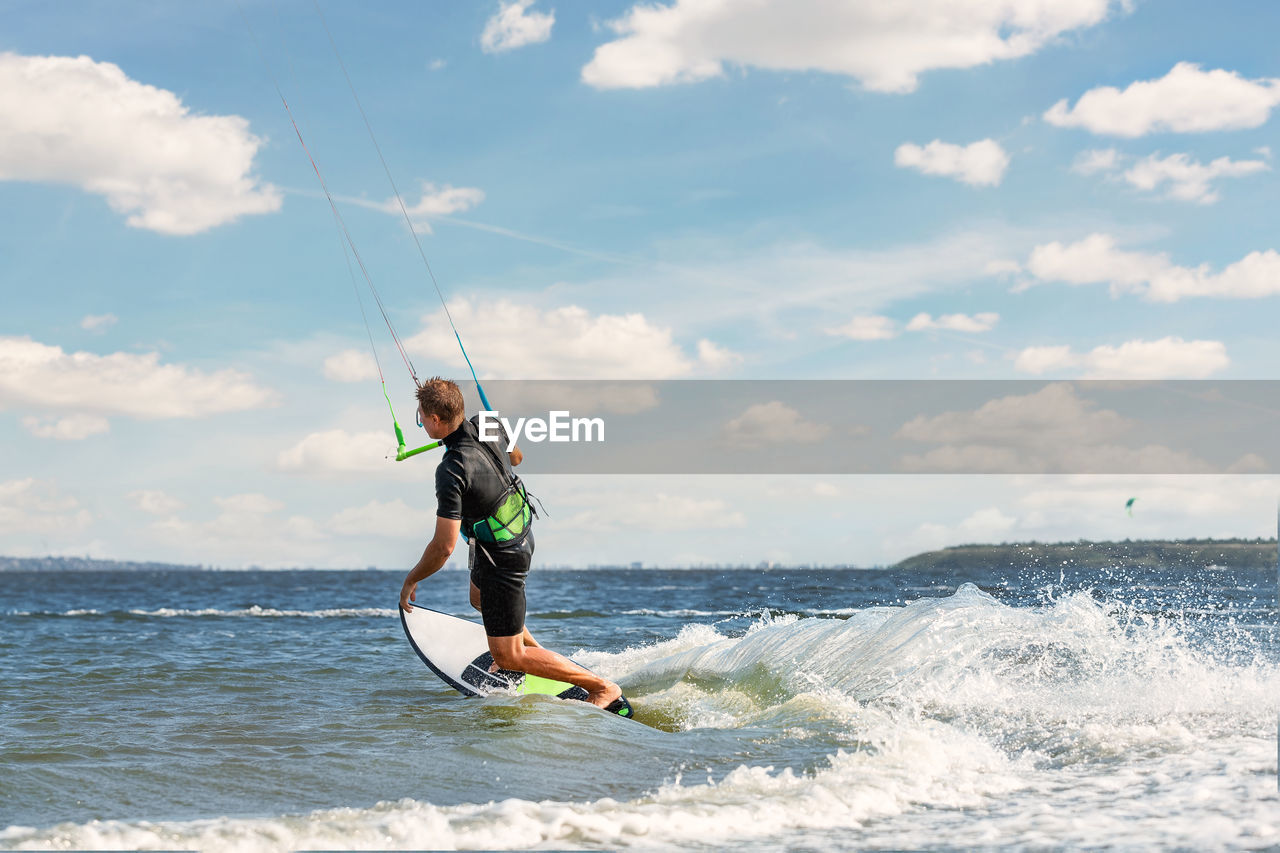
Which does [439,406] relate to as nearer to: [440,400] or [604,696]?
[440,400]

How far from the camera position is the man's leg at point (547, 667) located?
733cm

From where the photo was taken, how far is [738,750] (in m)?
6.03

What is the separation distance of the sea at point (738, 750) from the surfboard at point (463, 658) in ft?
0.67

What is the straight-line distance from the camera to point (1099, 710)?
254 inches

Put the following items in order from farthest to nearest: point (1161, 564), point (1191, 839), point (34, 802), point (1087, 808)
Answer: point (1161, 564) → point (34, 802) → point (1087, 808) → point (1191, 839)

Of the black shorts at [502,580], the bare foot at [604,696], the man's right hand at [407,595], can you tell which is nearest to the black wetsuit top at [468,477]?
the black shorts at [502,580]

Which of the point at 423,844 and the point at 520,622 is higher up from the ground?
the point at 520,622

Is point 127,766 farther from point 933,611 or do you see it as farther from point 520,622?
point 933,611

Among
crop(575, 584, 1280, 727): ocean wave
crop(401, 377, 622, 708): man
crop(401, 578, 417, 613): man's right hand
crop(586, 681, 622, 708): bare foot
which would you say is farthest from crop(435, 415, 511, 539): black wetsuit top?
crop(575, 584, 1280, 727): ocean wave

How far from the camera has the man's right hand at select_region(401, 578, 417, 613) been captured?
6990mm

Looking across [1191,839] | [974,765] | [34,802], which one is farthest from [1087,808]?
[34,802]

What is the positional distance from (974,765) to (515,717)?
10.6 ft

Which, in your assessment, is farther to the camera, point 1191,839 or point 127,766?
point 127,766

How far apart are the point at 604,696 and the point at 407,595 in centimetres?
176
